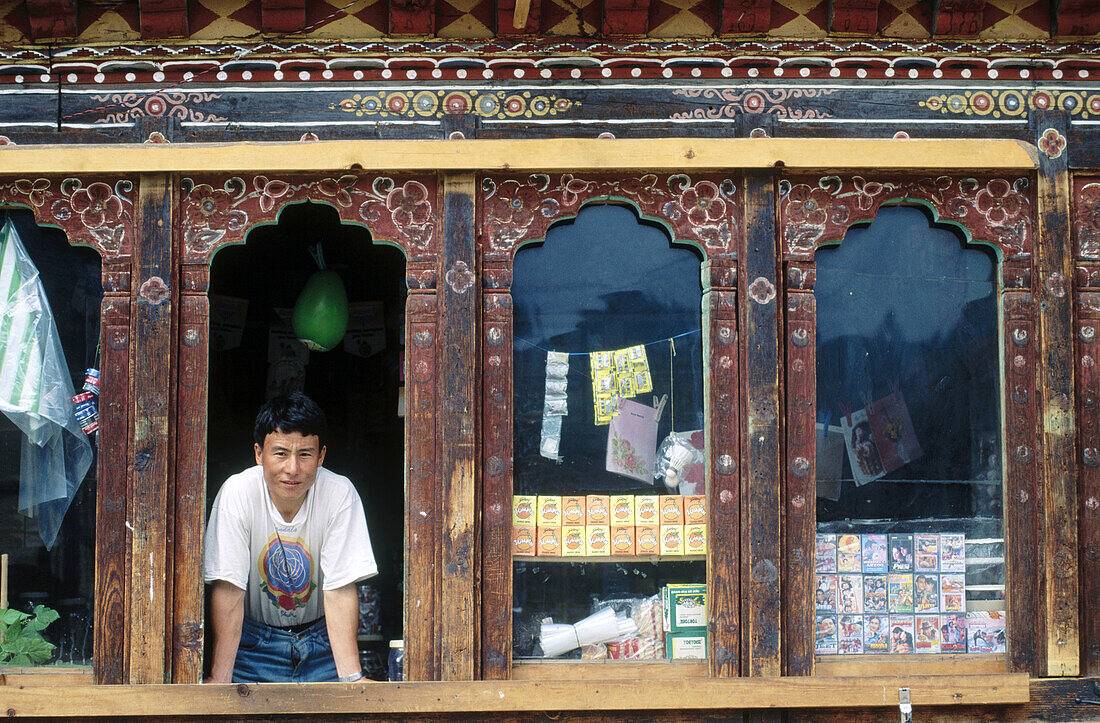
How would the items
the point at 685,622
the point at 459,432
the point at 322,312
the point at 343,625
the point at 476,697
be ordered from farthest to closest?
the point at 322,312, the point at 343,625, the point at 685,622, the point at 459,432, the point at 476,697

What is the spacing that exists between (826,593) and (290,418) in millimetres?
2852

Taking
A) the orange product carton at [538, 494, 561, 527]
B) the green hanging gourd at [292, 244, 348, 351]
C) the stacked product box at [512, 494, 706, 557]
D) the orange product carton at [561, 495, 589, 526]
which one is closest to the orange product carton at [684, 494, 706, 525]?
the stacked product box at [512, 494, 706, 557]

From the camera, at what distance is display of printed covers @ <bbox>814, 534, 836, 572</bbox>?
499cm

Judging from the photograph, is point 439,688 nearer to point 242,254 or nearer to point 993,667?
point 993,667

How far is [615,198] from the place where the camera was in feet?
16.5

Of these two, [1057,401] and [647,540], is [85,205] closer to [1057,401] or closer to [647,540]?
[647,540]

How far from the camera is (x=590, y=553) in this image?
4973 mm

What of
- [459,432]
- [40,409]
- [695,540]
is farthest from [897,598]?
[40,409]

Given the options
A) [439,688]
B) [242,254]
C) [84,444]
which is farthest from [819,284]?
[242,254]

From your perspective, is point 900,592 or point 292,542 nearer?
point 900,592

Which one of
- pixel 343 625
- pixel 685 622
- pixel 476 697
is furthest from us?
pixel 343 625

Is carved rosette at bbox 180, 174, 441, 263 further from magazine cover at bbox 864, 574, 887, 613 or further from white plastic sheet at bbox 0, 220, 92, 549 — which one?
magazine cover at bbox 864, 574, 887, 613

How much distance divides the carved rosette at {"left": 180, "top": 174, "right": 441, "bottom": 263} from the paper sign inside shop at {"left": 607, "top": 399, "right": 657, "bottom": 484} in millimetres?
1214

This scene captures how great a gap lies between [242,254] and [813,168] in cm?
426
